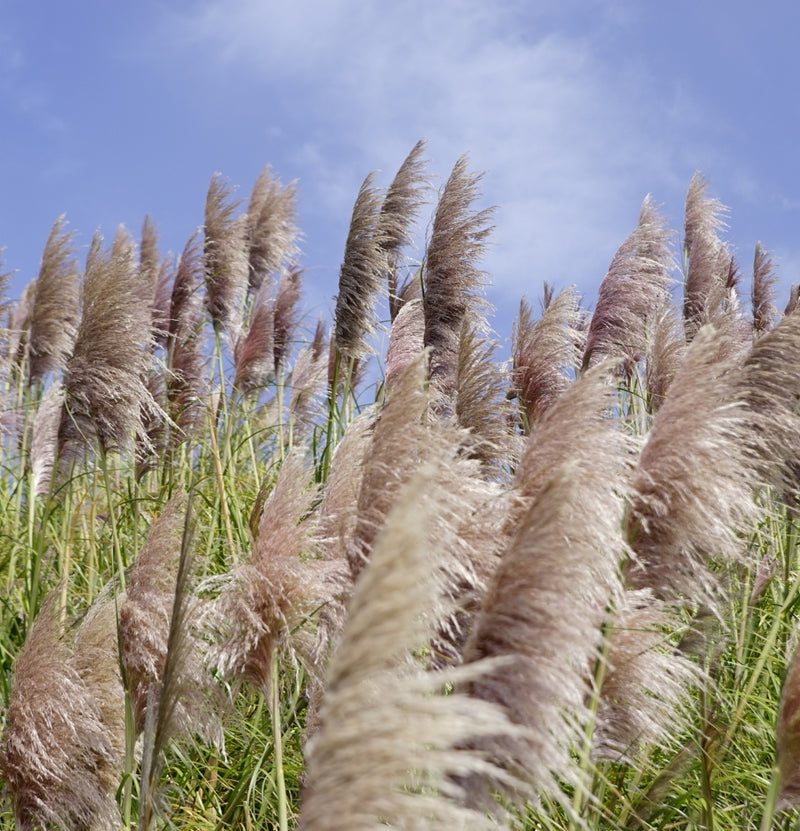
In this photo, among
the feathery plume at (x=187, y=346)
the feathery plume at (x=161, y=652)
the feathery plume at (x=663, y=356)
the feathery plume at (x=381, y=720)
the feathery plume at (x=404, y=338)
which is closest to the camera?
the feathery plume at (x=381, y=720)

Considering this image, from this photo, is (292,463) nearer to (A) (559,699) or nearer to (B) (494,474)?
(B) (494,474)

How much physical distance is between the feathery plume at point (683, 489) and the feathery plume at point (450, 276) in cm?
213

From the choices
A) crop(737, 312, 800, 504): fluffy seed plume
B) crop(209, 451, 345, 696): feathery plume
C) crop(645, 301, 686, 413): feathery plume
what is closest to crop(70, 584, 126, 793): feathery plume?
crop(209, 451, 345, 696): feathery plume

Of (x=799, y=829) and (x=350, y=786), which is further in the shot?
(x=799, y=829)

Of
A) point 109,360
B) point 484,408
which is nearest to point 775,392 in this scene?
point 484,408

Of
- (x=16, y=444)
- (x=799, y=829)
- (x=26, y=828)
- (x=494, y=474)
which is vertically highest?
(x=16, y=444)

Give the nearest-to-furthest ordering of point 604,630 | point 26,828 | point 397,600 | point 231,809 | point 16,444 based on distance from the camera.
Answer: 1. point 397,600
2. point 604,630
3. point 26,828
4. point 231,809
5. point 16,444

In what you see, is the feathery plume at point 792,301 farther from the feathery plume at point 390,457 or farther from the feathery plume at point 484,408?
the feathery plume at point 390,457

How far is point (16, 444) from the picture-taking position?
7574 mm

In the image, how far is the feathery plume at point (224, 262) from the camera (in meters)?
6.71

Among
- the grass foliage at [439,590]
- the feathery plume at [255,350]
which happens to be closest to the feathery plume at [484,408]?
the grass foliage at [439,590]

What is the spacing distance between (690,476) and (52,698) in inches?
72.7

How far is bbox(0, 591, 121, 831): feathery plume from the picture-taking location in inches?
116

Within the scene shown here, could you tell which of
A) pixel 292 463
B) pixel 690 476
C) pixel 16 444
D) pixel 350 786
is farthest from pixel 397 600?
pixel 16 444
